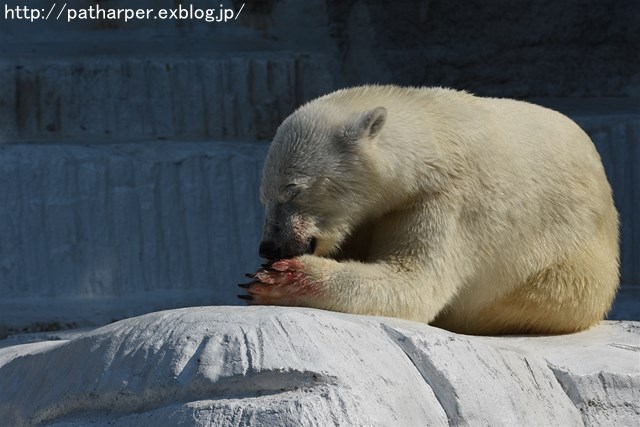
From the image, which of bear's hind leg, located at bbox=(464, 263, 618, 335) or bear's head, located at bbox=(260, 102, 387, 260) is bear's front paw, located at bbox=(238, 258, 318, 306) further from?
bear's hind leg, located at bbox=(464, 263, 618, 335)


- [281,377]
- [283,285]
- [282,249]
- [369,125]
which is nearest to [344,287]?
[283,285]

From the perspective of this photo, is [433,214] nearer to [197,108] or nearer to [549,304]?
[549,304]

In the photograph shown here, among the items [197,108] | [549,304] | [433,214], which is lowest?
[549,304]

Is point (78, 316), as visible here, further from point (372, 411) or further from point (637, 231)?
point (372, 411)

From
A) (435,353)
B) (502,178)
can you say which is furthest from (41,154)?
(435,353)

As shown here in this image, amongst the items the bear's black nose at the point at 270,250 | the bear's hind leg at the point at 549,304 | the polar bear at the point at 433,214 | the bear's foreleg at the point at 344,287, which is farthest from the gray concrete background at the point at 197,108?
the bear's foreleg at the point at 344,287

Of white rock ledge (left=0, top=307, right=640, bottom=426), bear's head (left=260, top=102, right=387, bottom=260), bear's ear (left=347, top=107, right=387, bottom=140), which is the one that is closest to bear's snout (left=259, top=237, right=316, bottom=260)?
bear's head (left=260, top=102, right=387, bottom=260)

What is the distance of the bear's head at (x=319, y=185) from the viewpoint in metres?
3.45

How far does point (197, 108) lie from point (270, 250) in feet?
9.55

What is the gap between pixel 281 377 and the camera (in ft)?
8.63

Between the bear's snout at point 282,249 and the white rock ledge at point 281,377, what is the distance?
1.47 ft

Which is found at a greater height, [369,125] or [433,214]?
[369,125]

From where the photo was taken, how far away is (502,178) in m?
3.55

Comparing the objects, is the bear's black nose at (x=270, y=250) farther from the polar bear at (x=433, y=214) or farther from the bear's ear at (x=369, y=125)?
the bear's ear at (x=369, y=125)
